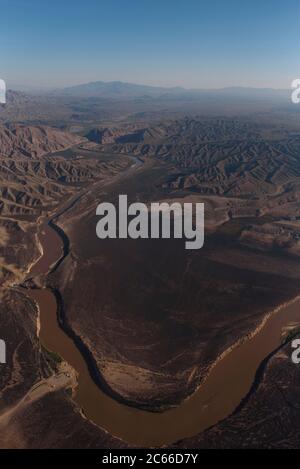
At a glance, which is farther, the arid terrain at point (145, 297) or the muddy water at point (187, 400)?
the arid terrain at point (145, 297)

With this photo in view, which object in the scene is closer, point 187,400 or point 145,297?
point 187,400

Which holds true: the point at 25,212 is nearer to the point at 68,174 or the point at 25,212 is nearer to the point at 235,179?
the point at 68,174

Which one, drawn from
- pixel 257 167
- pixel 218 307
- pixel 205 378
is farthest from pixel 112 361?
pixel 257 167

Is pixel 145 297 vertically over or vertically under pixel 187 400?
over
